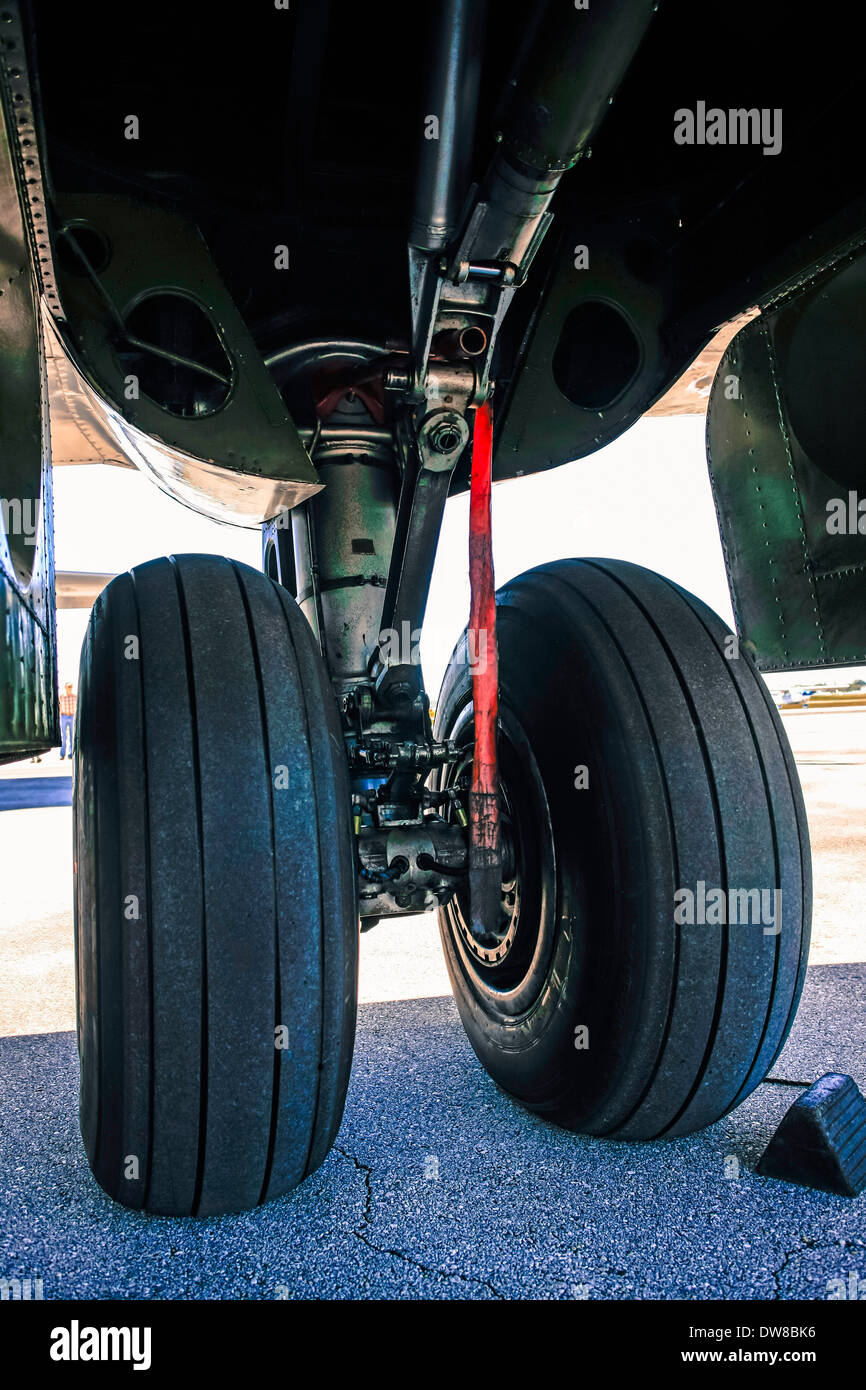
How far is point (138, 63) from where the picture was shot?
1730mm

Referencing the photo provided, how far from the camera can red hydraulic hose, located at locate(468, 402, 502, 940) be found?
1695mm

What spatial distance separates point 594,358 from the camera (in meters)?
2.36

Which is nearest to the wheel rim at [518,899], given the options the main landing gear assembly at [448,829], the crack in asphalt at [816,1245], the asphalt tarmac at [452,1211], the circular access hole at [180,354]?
the main landing gear assembly at [448,829]

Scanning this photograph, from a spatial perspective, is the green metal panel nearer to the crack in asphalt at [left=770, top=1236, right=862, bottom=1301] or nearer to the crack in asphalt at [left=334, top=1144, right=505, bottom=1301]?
the crack in asphalt at [left=770, top=1236, right=862, bottom=1301]

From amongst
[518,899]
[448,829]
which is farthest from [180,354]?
[518,899]

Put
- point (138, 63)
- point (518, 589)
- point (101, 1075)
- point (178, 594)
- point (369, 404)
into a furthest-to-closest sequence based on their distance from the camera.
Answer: point (369, 404), point (518, 589), point (138, 63), point (178, 594), point (101, 1075)

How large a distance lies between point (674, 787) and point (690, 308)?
4.02ft

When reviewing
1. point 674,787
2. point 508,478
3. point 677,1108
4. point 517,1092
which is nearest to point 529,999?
point 517,1092

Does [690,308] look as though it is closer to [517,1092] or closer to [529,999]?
[529,999]

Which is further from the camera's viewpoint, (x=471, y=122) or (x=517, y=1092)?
(x=517, y=1092)

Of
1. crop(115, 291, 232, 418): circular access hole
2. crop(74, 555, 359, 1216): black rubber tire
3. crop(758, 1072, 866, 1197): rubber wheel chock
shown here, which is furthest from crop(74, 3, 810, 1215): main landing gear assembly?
crop(115, 291, 232, 418): circular access hole

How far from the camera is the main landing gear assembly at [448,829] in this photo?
134cm

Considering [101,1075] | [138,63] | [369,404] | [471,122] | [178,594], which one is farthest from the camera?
[369,404]

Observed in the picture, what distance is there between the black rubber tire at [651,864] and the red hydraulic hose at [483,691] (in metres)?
0.13
